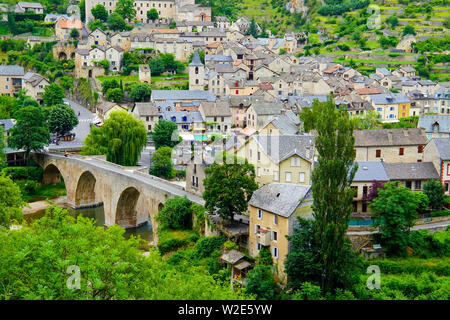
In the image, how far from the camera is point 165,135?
6606 cm

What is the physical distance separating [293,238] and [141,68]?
64413mm

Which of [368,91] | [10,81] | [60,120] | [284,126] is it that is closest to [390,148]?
[284,126]

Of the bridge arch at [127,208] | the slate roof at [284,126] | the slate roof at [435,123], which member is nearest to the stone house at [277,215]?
the bridge arch at [127,208]

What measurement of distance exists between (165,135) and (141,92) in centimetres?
1907

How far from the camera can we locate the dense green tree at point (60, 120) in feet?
231

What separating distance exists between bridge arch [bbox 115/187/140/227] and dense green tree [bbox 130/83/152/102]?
34558mm

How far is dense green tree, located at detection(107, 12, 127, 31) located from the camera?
10662 cm

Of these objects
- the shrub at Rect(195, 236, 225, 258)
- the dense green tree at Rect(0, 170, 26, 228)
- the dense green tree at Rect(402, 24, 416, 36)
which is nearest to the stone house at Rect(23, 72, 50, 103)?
the dense green tree at Rect(0, 170, 26, 228)

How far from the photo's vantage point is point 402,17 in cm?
12950

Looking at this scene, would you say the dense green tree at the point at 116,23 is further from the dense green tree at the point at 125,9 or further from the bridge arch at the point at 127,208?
the bridge arch at the point at 127,208

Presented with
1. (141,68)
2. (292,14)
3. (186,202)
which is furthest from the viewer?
(292,14)

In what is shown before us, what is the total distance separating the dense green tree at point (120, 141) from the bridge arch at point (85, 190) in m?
2.82
